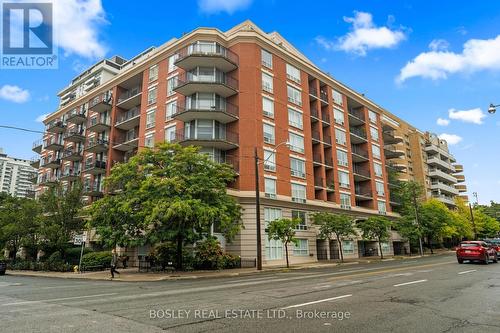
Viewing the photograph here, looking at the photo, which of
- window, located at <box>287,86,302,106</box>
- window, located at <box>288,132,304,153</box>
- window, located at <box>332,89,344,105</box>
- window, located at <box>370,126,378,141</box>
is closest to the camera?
window, located at <box>288,132,304,153</box>

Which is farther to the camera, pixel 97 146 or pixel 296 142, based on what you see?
pixel 97 146

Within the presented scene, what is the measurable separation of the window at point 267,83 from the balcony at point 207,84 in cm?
318

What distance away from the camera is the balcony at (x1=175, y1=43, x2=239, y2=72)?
3478 cm

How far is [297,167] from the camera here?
3841cm

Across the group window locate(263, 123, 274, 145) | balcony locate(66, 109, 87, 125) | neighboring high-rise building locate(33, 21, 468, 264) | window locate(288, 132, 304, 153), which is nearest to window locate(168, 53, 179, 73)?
neighboring high-rise building locate(33, 21, 468, 264)

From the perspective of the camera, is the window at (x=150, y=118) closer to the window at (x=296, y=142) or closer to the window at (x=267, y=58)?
the window at (x=267, y=58)

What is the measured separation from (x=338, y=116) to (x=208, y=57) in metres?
21.2

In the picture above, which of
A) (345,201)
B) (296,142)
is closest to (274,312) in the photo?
(296,142)

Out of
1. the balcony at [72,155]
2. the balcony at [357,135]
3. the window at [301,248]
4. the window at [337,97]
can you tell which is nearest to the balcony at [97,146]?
the balcony at [72,155]

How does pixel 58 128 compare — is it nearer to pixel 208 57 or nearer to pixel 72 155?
pixel 72 155

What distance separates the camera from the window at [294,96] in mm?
40400

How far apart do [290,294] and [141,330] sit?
5980mm

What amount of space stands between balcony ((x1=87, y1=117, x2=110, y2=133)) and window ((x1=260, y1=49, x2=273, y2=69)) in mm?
22030

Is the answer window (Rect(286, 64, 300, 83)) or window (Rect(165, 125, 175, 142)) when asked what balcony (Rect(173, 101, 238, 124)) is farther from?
window (Rect(286, 64, 300, 83))
